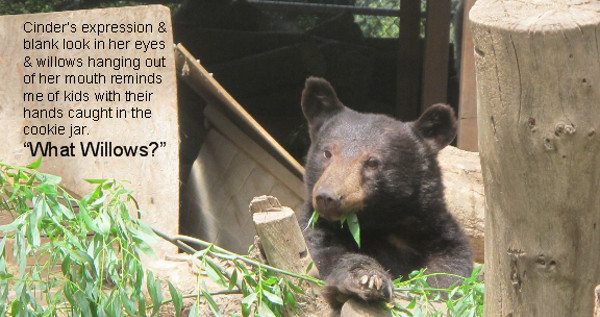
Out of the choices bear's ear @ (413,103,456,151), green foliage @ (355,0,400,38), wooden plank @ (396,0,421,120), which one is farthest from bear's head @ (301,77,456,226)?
green foliage @ (355,0,400,38)

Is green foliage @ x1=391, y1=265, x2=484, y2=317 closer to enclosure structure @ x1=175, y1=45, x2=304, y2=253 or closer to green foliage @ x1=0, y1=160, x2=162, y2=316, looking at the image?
green foliage @ x1=0, y1=160, x2=162, y2=316

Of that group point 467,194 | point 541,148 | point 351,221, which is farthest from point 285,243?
point 467,194

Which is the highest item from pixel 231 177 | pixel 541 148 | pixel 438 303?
pixel 541 148

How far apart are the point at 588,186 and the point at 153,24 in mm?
3770

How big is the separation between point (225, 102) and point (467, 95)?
5.94ft

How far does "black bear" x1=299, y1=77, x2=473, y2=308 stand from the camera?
14.9ft

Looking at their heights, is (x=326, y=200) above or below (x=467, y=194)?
above

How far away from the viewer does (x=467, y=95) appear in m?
5.92

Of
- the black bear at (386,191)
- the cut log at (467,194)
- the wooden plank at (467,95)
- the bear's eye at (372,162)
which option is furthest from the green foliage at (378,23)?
the bear's eye at (372,162)

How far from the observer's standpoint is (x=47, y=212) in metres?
3.41

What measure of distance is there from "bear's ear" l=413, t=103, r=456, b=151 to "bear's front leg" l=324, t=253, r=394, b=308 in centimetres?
159

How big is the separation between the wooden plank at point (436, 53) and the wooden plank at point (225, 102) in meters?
2.19

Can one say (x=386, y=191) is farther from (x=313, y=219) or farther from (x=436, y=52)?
(x=436, y=52)

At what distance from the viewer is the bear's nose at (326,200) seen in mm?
4242
